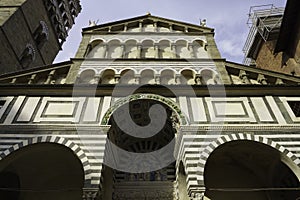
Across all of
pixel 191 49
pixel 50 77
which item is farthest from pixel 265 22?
pixel 50 77

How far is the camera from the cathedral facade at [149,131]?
7.48 m

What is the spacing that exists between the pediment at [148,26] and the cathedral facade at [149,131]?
264cm

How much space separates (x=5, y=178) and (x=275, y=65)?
43.8 feet

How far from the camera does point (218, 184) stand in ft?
29.9

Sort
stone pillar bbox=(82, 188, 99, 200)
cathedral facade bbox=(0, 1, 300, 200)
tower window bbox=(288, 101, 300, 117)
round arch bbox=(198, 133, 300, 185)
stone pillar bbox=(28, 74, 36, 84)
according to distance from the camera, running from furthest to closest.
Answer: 1. stone pillar bbox=(28, 74, 36, 84)
2. tower window bbox=(288, 101, 300, 117)
3. cathedral facade bbox=(0, 1, 300, 200)
4. round arch bbox=(198, 133, 300, 185)
5. stone pillar bbox=(82, 188, 99, 200)

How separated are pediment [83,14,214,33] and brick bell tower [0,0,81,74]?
5.12 metres

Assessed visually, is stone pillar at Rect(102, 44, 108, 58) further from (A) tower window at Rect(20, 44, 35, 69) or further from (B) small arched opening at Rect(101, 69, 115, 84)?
(A) tower window at Rect(20, 44, 35, 69)

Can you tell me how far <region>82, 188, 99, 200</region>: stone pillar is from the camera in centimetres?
652

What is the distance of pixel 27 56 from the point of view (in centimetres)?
1706

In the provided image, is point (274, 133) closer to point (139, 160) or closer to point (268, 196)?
point (268, 196)

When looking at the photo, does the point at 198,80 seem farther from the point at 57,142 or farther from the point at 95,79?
the point at 57,142

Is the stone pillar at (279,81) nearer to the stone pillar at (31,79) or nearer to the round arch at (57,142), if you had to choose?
the round arch at (57,142)

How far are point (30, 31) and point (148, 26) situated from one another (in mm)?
8327

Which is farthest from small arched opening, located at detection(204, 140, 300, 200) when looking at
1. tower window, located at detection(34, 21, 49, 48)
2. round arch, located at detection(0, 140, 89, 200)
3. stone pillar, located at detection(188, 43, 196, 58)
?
tower window, located at detection(34, 21, 49, 48)
